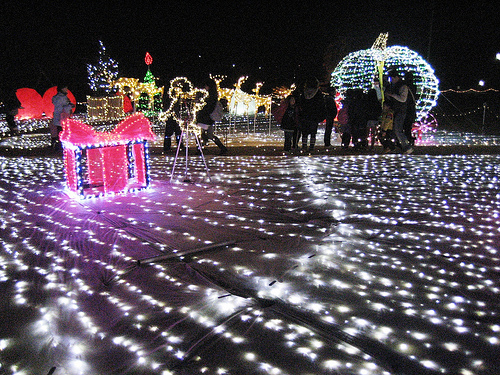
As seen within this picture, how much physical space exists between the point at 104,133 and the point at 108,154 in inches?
10.6

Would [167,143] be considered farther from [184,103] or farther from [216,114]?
[184,103]

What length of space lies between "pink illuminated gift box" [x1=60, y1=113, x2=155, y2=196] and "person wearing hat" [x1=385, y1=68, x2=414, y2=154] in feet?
16.3

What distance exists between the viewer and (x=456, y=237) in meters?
3.71

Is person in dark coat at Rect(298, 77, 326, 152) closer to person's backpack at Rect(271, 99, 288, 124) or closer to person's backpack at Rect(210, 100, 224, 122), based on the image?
person's backpack at Rect(271, 99, 288, 124)

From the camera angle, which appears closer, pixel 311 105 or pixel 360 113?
pixel 311 105

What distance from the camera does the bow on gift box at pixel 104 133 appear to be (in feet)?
16.4

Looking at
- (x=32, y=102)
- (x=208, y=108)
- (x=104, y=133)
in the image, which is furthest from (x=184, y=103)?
(x=32, y=102)

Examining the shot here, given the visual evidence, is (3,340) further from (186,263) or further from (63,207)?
(63,207)

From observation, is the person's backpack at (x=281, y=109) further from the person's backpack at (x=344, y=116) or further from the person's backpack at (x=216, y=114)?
the person's backpack at (x=216, y=114)

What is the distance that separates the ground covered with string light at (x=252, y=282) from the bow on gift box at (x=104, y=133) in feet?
2.39

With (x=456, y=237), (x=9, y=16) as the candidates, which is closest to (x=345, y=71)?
(x=456, y=237)

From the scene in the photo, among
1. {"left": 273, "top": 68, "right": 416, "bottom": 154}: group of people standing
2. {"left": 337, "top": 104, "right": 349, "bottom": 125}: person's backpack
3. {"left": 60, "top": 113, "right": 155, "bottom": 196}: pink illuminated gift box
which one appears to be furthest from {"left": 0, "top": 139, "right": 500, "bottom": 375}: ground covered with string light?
{"left": 337, "top": 104, "right": 349, "bottom": 125}: person's backpack

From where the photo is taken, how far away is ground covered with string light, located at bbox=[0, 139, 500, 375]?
202cm

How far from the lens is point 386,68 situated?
10.4m
